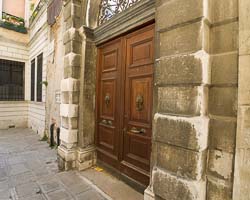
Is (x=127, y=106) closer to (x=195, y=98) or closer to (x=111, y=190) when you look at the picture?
Answer: (x=111, y=190)

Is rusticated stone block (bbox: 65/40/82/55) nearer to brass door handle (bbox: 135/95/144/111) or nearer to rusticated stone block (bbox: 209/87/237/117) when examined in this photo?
brass door handle (bbox: 135/95/144/111)

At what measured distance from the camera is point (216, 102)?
1.62 meters

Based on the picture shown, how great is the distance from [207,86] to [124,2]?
2245 millimetres

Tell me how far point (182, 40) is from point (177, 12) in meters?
0.29

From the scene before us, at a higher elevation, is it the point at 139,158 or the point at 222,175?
the point at 222,175

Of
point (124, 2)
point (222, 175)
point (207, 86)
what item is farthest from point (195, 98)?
point (124, 2)

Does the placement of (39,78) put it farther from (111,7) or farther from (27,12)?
(111,7)

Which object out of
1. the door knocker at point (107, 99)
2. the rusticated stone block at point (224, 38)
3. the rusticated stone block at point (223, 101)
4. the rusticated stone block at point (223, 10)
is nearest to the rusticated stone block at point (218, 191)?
the rusticated stone block at point (223, 101)

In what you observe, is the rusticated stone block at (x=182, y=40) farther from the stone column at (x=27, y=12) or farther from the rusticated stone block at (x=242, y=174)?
the stone column at (x=27, y=12)

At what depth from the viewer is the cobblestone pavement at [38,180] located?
276 centimetres

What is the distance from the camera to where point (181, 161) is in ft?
5.58

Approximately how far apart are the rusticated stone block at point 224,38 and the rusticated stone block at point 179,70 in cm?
22

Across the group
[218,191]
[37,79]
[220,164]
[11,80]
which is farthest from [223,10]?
[11,80]

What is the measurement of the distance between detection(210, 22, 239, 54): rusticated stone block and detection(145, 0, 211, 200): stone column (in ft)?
0.24
